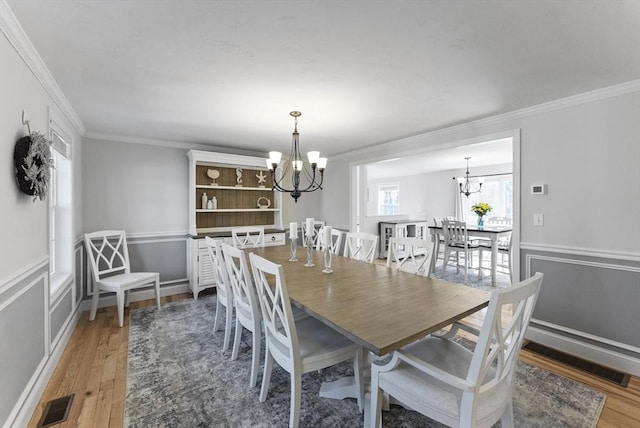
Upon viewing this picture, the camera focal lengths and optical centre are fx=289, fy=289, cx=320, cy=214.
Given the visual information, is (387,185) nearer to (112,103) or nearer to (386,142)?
(386,142)

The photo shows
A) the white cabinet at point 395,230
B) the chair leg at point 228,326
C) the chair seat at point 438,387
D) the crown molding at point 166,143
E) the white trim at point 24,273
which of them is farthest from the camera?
the white cabinet at point 395,230

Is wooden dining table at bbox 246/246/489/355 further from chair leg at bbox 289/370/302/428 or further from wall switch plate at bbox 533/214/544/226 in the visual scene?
wall switch plate at bbox 533/214/544/226

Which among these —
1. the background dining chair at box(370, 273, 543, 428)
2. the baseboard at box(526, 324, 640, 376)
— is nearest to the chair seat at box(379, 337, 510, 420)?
the background dining chair at box(370, 273, 543, 428)

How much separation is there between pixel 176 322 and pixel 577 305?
404 centimetres

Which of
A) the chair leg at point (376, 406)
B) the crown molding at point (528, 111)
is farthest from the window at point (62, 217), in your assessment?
the crown molding at point (528, 111)

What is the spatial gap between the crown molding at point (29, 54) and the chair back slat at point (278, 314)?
1.75 meters

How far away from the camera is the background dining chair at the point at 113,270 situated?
3.27 meters

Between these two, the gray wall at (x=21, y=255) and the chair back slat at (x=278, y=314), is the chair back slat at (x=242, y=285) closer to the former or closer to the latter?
the chair back slat at (x=278, y=314)

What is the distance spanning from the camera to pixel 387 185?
984 centimetres

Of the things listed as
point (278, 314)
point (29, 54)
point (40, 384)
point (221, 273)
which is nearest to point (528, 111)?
point (278, 314)

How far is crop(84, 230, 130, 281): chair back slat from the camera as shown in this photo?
140 inches

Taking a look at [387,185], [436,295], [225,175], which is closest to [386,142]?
[225,175]

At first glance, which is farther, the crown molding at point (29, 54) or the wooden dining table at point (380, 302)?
the crown molding at point (29, 54)

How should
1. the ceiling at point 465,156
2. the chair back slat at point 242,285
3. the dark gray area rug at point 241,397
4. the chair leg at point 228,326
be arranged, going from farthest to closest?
the ceiling at point 465,156 < the chair leg at point 228,326 < the chair back slat at point 242,285 < the dark gray area rug at point 241,397
